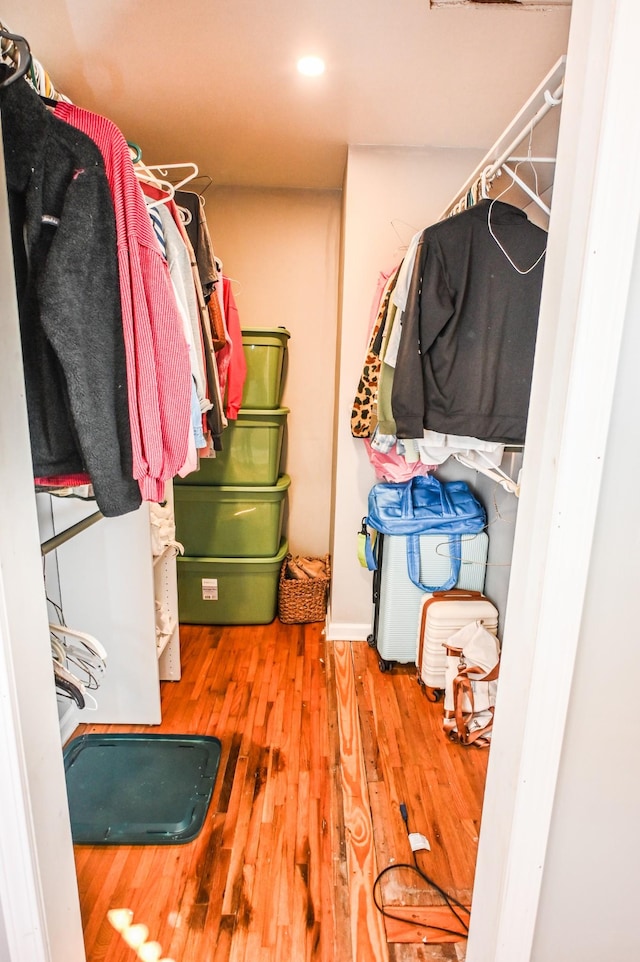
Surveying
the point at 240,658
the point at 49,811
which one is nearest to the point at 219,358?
the point at 240,658

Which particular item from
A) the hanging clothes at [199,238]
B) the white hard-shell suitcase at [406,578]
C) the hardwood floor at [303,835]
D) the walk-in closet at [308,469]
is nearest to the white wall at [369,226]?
the walk-in closet at [308,469]

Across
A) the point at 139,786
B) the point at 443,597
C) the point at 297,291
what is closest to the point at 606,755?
the point at 443,597

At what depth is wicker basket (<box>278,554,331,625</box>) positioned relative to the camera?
8.41 feet

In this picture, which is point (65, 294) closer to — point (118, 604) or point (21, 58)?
point (21, 58)

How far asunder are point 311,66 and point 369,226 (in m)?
0.64

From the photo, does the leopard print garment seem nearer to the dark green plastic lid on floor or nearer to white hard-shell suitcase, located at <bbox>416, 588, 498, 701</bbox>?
white hard-shell suitcase, located at <bbox>416, 588, 498, 701</bbox>

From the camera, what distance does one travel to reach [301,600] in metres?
2.58

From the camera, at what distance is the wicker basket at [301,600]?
2.56 meters

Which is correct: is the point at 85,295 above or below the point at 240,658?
above

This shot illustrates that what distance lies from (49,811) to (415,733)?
1.37 metres

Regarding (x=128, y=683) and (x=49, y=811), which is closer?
(x=49, y=811)

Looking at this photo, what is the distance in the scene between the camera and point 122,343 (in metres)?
0.90

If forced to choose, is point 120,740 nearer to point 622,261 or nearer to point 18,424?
point 18,424

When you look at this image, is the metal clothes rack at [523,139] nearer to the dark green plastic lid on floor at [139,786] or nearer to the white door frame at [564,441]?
the white door frame at [564,441]
